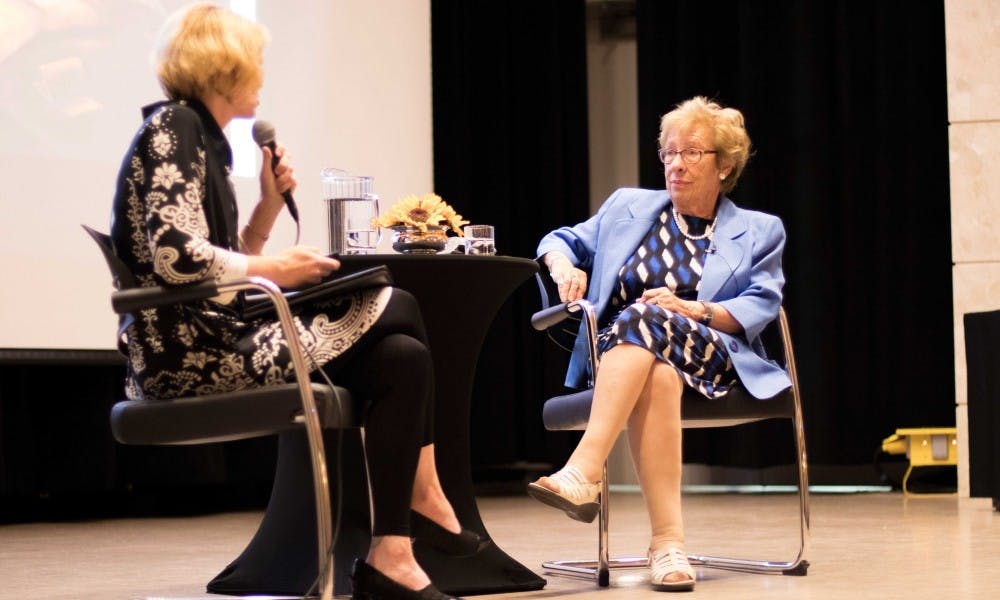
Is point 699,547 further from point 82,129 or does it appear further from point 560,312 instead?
point 82,129

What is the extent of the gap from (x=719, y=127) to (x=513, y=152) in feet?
10.7

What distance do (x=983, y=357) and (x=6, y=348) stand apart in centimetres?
326

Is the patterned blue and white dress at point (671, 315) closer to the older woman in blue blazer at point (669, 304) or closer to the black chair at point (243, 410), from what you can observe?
the older woman in blue blazer at point (669, 304)

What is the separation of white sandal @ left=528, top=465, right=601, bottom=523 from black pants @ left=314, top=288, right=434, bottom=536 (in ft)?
1.05

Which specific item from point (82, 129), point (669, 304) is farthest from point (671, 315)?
point (82, 129)

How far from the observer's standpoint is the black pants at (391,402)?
83.8 inches

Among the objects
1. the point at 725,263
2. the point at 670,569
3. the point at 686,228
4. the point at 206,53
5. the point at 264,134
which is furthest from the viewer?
the point at 686,228

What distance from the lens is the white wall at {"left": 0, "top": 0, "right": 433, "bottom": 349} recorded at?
4.13 m

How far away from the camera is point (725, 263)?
2898 millimetres

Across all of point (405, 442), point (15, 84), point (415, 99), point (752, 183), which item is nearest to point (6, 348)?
point (15, 84)

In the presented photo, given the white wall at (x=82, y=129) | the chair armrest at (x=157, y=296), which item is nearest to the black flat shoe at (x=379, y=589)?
the chair armrest at (x=157, y=296)

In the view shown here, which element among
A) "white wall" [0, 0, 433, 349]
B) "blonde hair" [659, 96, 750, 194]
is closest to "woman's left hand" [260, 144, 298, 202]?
"blonde hair" [659, 96, 750, 194]

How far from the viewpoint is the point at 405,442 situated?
2.13 metres

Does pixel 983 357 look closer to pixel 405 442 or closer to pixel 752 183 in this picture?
pixel 752 183
